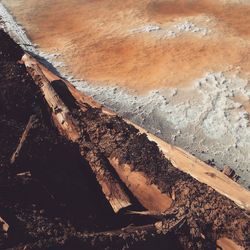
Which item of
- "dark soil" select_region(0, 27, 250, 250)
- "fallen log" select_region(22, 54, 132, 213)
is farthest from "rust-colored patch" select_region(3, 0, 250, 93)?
"dark soil" select_region(0, 27, 250, 250)

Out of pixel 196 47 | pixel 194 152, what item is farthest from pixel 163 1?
pixel 194 152

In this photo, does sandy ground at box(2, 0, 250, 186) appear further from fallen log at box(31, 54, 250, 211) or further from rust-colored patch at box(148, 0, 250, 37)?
fallen log at box(31, 54, 250, 211)

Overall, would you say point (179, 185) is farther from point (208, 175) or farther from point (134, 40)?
point (134, 40)

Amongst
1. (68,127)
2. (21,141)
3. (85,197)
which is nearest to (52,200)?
(85,197)

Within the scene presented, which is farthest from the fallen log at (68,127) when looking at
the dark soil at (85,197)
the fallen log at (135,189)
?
the dark soil at (85,197)

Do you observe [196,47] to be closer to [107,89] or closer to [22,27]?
[107,89]

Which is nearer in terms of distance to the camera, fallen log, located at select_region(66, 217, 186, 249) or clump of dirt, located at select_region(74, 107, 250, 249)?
fallen log, located at select_region(66, 217, 186, 249)
